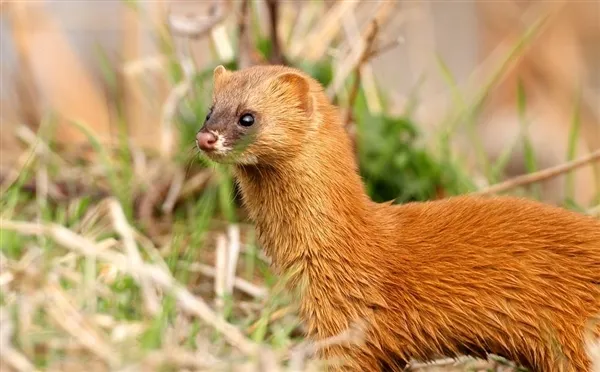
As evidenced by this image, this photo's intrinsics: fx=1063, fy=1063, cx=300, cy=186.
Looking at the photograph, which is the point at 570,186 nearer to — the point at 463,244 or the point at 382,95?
the point at 382,95

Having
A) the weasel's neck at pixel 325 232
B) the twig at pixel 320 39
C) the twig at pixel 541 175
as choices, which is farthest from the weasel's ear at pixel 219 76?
the twig at pixel 320 39

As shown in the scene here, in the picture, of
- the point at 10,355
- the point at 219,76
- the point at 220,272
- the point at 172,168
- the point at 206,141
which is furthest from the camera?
the point at 172,168

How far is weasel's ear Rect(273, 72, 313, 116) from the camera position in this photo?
2900mm

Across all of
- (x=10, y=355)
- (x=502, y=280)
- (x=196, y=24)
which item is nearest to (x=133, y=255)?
(x=10, y=355)

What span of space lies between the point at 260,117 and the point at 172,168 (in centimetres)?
156

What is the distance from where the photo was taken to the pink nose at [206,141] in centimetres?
271

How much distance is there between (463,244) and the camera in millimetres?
2818

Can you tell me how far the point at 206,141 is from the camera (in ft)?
8.87

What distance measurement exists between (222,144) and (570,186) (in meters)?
1.91

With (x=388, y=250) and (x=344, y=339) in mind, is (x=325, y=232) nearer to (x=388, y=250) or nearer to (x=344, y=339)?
(x=388, y=250)

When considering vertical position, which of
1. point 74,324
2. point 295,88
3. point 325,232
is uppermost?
point 295,88

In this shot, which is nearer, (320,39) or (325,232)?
(325,232)

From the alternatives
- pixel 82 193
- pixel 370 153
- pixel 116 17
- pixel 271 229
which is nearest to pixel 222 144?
pixel 271 229

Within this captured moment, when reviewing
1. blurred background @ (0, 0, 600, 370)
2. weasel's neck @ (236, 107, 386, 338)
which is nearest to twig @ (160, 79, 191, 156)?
blurred background @ (0, 0, 600, 370)
